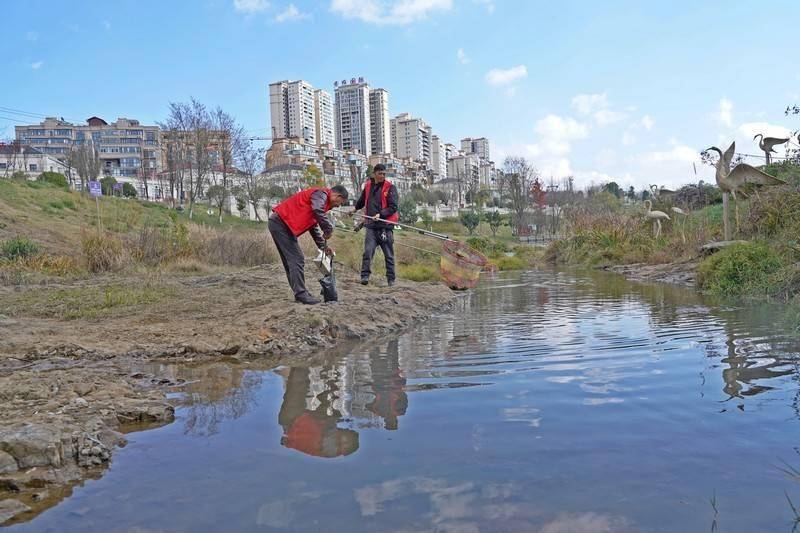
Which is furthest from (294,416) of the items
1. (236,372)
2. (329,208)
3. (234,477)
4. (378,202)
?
(378,202)

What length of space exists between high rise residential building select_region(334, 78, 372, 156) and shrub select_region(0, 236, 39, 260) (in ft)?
451

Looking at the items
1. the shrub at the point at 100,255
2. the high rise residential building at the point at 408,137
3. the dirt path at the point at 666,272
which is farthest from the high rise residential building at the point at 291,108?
the shrub at the point at 100,255

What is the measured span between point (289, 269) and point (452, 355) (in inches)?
104

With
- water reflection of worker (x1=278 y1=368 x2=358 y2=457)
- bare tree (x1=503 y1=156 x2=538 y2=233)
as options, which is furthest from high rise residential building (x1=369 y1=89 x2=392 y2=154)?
water reflection of worker (x1=278 y1=368 x2=358 y2=457)

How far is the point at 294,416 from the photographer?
350 centimetres

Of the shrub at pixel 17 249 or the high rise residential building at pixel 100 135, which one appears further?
the high rise residential building at pixel 100 135

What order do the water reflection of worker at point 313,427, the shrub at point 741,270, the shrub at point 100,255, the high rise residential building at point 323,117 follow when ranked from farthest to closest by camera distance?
the high rise residential building at point 323,117 < the shrub at point 100,255 < the shrub at point 741,270 < the water reflection of worker at point 313,427

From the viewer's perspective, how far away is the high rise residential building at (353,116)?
14812cm

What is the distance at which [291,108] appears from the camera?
132 metres

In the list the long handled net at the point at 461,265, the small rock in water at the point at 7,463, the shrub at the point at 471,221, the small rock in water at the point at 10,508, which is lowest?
the small rock in water at the point at 10,508

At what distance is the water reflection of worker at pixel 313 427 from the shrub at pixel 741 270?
7.85 metres

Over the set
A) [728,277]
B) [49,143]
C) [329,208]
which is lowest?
[728,277]

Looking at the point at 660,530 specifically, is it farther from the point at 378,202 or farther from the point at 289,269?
the point at 378,202

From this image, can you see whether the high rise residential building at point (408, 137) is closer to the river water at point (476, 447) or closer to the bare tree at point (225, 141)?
the bare tree at point (225, 141)
